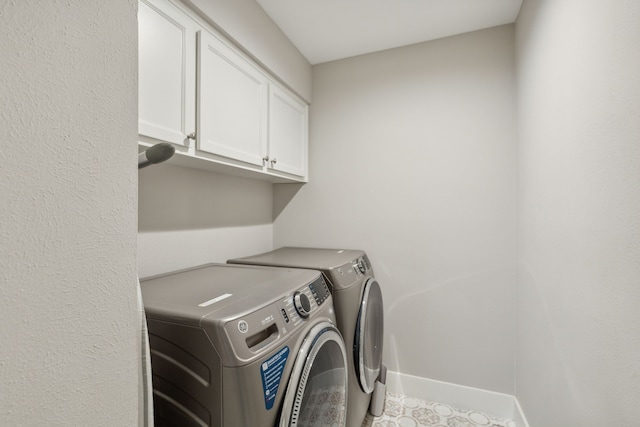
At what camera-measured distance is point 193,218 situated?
64.7 inches

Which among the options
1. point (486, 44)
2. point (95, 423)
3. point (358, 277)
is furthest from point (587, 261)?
point (486, 44)

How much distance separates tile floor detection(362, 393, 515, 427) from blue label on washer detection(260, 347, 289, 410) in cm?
128

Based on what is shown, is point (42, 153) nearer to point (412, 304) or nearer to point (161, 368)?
point (161, 368)

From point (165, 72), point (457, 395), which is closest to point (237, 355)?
point (165, 72)

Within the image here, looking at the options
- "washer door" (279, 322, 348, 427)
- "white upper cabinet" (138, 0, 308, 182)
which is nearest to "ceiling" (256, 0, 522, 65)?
"white upper cabinet" (138, 0, 308, 182)

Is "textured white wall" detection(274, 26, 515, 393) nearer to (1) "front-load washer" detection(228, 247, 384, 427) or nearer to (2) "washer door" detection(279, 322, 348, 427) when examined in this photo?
(1) "front-load washer" detection(228, 247, 384, 427)

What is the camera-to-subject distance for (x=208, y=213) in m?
1.75

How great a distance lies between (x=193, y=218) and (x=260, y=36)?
1047 millimetres

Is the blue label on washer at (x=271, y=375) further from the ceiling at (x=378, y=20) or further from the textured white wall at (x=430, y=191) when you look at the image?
the ceiling at (x=378, y=20)

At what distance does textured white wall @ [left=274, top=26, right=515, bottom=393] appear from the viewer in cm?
188

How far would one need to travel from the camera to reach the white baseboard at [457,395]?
6.08ft

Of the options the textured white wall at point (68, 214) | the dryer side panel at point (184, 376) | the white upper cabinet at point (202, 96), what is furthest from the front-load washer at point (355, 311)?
the textured white wall at point (68, 214)

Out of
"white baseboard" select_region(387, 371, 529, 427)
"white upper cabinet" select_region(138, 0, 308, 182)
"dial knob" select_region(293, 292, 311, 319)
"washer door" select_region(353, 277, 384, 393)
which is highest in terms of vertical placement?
"white upper cabinet" select_region(138, 0, 308, 182)

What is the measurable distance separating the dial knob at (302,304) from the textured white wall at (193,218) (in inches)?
30.2
